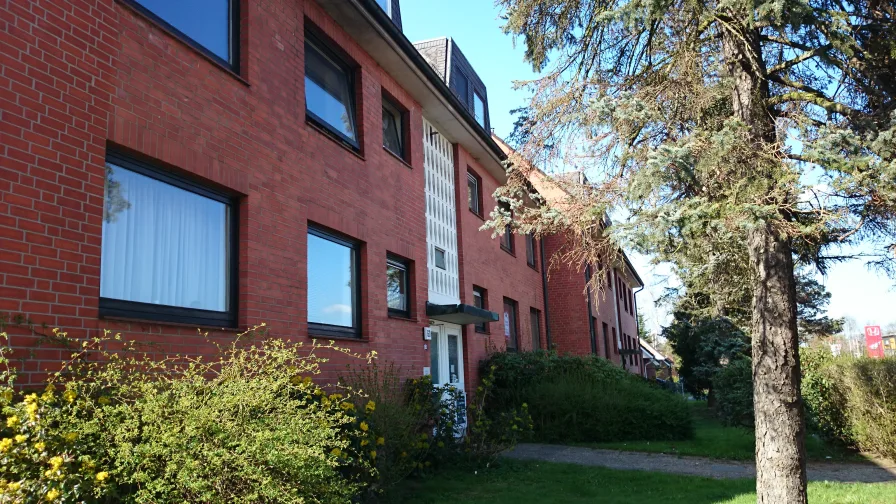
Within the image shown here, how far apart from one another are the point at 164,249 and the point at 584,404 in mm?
9555

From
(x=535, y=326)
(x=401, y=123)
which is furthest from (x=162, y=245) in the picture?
(x=535, y=326)

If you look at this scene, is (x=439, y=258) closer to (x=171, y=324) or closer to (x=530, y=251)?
(x=171, y=324)

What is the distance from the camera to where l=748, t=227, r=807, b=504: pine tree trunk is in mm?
5641

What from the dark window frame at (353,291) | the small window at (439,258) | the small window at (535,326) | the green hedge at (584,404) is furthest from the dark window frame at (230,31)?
the small window at (535,326)

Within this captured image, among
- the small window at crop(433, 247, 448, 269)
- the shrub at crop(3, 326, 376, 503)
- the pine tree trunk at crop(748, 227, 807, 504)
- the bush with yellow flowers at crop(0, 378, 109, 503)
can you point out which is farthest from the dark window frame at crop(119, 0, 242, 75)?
the small window at crop(433, 247, 448, 269)

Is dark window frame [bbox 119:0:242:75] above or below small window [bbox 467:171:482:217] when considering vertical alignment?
below

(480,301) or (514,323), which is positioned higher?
(480,301)

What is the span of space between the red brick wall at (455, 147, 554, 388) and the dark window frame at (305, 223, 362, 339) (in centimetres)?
430

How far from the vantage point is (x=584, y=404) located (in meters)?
13.1

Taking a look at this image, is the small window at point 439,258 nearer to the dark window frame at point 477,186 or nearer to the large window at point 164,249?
the dark window frame at point 477,186

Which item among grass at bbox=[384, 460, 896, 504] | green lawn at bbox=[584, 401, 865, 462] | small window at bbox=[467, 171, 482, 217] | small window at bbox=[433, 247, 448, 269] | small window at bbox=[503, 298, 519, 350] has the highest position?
small window at bbox=[467, 171, 482, 217]

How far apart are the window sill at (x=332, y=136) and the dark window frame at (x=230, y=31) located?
1.23 metres

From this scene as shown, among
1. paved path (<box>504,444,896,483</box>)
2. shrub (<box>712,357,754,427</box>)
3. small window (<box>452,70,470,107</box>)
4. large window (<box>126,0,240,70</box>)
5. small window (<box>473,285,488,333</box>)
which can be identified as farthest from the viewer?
small window (<box>452,70,470,107</box>)

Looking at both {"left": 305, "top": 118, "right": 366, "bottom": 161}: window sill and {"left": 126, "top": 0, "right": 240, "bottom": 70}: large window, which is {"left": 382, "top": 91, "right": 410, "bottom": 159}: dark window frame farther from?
{"left": 126, "top": 0, "right": 240, "bottom": 70}: large window
